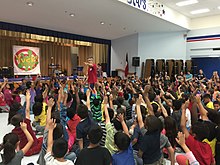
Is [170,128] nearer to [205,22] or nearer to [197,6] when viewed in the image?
[197,6]

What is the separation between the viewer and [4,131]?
3600 mm

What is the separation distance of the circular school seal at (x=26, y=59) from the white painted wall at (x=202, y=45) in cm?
823

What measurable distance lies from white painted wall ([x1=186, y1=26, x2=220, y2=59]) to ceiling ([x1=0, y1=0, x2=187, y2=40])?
107 centimetres

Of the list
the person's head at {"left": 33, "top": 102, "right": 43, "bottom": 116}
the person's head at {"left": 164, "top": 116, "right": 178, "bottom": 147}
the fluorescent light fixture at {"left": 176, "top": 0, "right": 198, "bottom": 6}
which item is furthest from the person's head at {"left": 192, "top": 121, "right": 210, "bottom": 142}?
the fluorescent light fixture at {"left": 176, "top": 0, "right": 198, "bottom": 6}

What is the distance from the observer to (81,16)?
25.4 feet

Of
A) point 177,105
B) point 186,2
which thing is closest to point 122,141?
point 177,105

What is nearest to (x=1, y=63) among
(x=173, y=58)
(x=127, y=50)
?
(x=127, y=50)

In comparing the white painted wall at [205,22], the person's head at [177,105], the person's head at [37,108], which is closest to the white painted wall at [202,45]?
the white painted wall at [205,22]

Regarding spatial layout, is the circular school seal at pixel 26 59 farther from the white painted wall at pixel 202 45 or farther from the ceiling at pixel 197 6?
the white painted wall at pixel 202 45

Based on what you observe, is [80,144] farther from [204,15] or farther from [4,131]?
[204,15]

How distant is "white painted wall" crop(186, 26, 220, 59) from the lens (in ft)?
33.1

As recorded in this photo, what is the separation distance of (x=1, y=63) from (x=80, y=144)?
384 inches

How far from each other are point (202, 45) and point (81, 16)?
6455mm

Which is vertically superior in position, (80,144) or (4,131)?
(80,144)
